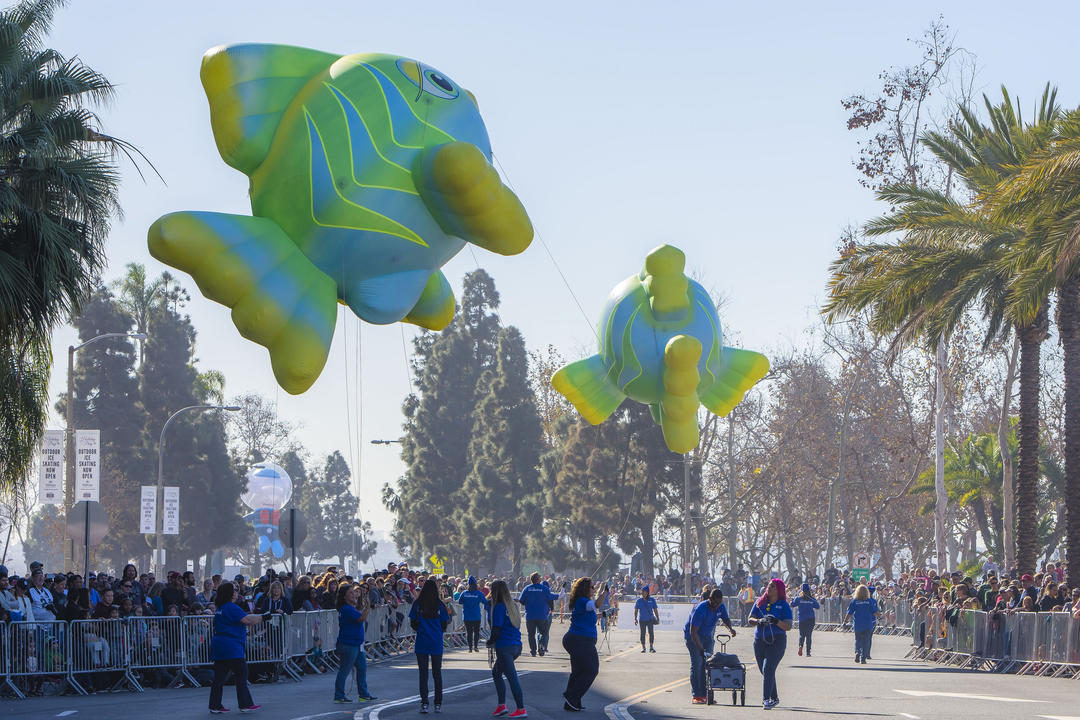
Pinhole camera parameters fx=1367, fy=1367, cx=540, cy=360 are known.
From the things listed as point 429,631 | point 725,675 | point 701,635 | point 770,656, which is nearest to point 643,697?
point 701,635

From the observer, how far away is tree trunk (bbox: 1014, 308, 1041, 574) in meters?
26.7

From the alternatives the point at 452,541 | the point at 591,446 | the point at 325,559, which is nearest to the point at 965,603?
the point at 591,446

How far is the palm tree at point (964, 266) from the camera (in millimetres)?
26812

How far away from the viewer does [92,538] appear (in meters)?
24.0

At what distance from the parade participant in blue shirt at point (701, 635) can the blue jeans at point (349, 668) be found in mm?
4215

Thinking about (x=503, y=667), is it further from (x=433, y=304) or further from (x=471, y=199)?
(x=471, y=199)

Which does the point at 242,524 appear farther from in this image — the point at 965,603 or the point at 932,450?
the point at 965,603

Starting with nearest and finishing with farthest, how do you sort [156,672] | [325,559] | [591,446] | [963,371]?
[156,672]
[963,371]
[591,446]
[325,559]

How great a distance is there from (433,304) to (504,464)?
59.1m

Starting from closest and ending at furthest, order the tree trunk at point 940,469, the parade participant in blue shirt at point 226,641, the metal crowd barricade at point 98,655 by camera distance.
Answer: the parade participant in blue shirt at point 226,641, the metal crowd barricade at point 98,655, the tree trunk at point 940,469

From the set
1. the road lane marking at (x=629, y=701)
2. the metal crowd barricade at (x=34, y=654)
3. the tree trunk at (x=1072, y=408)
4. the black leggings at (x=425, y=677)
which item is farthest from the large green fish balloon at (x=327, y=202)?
the tree trunk at (x=1072, y=408)

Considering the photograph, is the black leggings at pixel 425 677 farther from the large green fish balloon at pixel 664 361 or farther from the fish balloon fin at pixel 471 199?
the fish balloon fin at pixel 471 199

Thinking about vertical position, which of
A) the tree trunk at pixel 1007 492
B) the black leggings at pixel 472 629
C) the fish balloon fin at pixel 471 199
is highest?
the fish balloon fin at pixel 471 199

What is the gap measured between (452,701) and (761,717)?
4.09 m
